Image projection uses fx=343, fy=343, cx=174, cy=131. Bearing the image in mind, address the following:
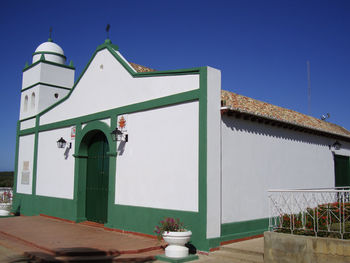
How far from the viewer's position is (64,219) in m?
12.6

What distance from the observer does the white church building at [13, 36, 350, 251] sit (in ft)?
26.6

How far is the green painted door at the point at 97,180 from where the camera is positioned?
11250mm

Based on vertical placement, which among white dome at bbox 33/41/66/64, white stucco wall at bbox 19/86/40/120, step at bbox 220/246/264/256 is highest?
white dome at bbox 33/41/66/64

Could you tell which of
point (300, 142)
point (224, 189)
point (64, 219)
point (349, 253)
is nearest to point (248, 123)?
point (224, 189)

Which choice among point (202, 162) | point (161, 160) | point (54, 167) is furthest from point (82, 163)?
point (202, 162)

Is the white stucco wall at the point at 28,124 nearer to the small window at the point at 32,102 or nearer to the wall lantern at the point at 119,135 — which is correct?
the small window at the point at 32,102

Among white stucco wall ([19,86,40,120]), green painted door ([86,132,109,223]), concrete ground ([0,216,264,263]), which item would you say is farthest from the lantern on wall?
white stucco wall ([19,86,40,120])

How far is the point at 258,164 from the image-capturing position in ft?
30.9

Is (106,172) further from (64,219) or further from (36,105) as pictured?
(36,105)

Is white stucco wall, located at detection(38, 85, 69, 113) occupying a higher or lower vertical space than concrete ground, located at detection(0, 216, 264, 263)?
higher

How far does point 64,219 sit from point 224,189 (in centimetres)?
699

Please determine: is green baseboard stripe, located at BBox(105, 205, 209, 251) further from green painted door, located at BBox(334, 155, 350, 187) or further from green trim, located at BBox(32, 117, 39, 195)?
green painted door, located at BBox(334, 155, 350, 187)

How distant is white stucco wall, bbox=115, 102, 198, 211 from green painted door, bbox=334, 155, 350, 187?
26.3ft

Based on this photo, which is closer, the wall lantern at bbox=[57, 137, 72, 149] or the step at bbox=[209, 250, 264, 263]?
the step at bbox=[209, 250, 264, 263]
